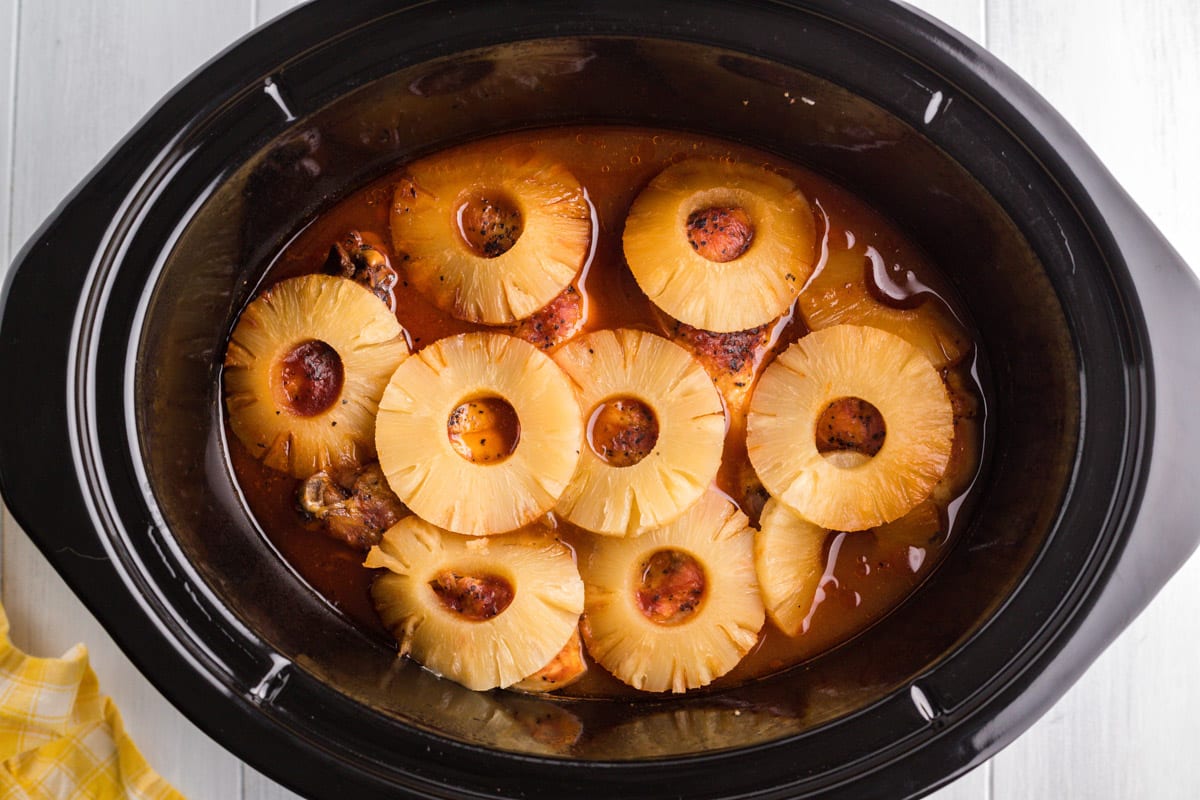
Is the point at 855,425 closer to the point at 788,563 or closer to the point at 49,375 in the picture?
the point at 788,563

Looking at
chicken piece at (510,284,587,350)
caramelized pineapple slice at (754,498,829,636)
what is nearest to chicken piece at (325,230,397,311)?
chicken piece at (510,284,587,350)

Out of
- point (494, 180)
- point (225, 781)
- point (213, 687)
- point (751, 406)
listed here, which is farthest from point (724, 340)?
point (225, 781)

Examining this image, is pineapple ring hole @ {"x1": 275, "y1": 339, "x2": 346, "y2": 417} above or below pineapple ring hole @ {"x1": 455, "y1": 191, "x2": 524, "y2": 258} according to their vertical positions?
below

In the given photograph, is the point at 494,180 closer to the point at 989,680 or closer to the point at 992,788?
the point at 989,680

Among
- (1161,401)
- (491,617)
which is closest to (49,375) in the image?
(491,617)

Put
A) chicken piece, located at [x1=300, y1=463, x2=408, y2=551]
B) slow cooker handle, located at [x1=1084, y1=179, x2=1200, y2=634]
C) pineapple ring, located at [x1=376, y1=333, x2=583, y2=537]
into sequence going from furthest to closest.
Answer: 1. chicken piece, located at [x1=300, y1=463, x2=408, y2=551]
2. pineapple ring, located at [x1=376, y1=333, x2=583, y2=537]
3. slow cooker handle, located at [x1=1084, y1=179, x2=1200, y2=634]

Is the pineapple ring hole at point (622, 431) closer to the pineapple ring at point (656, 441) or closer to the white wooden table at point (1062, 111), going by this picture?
the pineapple ring at point (656, 441)

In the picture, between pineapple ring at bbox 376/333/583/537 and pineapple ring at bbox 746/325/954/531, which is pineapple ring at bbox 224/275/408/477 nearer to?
pineapple ring at bbox 376/333/583/537

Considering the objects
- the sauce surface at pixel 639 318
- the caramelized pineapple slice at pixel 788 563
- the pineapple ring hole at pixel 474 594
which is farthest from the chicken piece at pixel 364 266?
the caramelized pineapple slice at pixel 788 563
